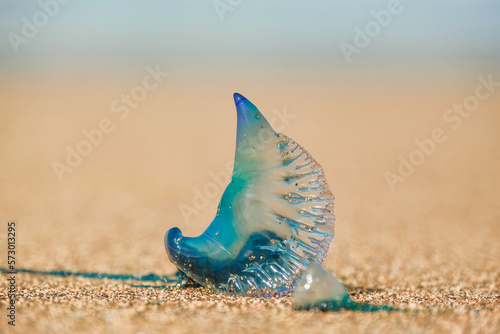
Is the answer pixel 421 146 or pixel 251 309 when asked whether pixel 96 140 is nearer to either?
pixel 421 146

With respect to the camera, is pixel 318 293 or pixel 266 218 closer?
pixel 318 293

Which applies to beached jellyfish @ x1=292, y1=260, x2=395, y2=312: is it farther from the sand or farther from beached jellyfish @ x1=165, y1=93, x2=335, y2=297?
beached jellyfish @ x1=165, y1=93, x2=335, y2=297

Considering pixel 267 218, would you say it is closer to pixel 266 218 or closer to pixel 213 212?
pixel 266 218

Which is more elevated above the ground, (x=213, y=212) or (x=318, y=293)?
(x=213, y=212)

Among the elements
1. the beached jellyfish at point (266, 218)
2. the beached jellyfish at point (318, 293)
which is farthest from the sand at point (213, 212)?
the beached jellyfish at point (266, 218)

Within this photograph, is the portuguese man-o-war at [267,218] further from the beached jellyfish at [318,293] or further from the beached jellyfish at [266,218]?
the beached jellyfish at [318,293]

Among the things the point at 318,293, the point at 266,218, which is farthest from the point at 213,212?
the point at 318,293

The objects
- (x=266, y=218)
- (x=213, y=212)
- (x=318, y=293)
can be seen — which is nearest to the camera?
(x=318, y=293)

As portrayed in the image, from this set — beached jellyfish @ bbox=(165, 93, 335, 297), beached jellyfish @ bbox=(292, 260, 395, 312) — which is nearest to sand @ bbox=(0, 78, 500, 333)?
beached jellyfish @ bbox=(292, 260, 395, 312)
